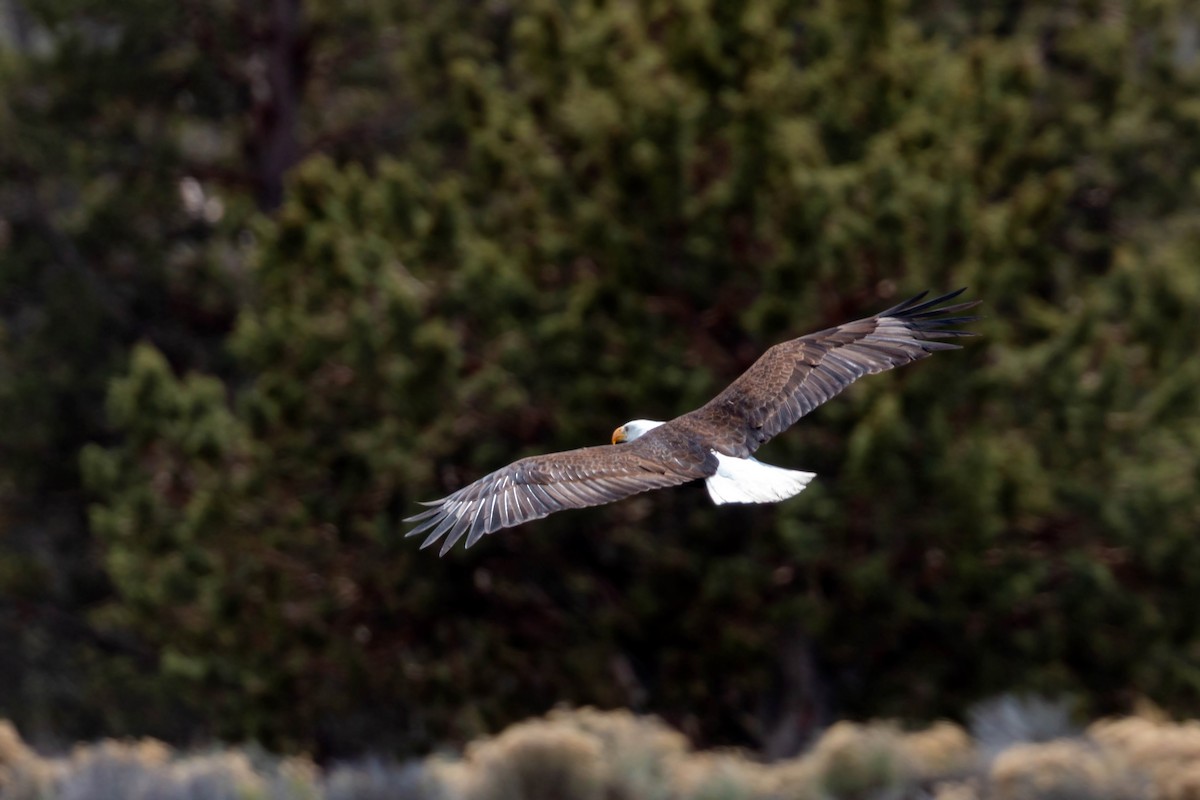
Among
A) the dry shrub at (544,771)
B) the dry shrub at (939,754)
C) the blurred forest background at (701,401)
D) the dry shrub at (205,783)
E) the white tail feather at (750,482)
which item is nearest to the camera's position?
the white tail feather at (750,482)

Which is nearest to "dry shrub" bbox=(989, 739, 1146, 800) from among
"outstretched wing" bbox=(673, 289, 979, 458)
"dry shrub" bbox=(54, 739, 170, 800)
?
"outstretched wing" bbox=(673, 289, 979, 458)

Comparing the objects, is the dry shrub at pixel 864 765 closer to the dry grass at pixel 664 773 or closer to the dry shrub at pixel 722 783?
the dry grass at pixel 664 773

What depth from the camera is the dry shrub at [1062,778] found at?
6.46m

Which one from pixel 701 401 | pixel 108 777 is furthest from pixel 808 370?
pixel 701 401

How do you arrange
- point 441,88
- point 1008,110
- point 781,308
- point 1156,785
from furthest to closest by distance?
point 441,88 → point 1008,110 → point 781,308 → point 1156,785

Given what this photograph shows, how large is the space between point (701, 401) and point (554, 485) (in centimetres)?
529

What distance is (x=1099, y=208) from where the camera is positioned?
635 inches

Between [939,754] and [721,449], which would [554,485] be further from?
[939,754]

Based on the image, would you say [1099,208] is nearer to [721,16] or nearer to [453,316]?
[721,16]

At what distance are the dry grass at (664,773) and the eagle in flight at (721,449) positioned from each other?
100 cm

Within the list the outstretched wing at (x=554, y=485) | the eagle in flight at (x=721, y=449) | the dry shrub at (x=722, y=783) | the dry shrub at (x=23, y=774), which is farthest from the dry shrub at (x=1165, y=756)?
the dry shrub at (x=23, y=774)

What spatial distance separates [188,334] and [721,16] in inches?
351

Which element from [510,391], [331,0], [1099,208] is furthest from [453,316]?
[331,0]

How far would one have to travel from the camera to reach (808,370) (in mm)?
7211
